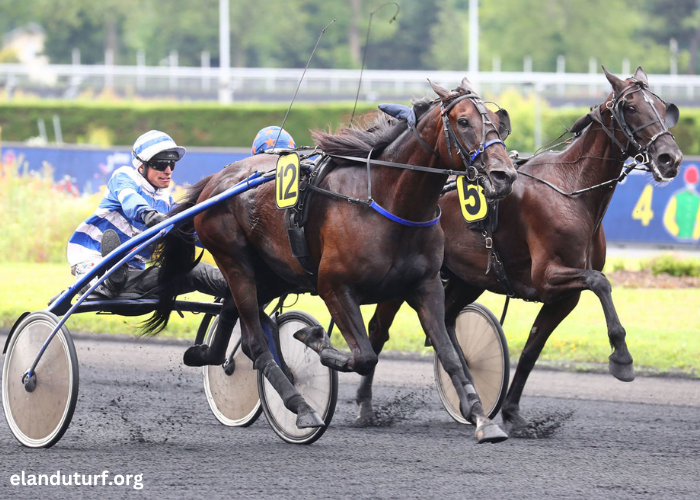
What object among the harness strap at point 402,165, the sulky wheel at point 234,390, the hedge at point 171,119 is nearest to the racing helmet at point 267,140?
the sulky wheel at point 234,390

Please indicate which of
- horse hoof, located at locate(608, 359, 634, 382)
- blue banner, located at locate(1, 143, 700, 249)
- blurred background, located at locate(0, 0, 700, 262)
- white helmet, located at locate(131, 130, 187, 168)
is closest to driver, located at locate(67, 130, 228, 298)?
white helmet, located at locate(131, 130, 187, 168)

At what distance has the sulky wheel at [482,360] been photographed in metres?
6.18

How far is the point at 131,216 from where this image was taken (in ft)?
18.4

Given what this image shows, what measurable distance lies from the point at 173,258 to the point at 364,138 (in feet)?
4.94

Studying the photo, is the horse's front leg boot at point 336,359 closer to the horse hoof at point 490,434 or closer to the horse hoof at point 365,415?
the horse hoof at point 490,434

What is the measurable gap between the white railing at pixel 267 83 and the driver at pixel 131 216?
28346 mm

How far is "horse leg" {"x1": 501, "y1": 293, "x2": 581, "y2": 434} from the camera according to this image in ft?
19.1

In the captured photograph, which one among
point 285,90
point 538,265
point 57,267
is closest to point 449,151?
point 538,265

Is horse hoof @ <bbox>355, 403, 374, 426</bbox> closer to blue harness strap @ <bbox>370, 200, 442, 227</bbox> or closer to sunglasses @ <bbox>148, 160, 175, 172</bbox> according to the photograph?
blue harness strap @ <bbox>370, 200, 442, 227</bbox>

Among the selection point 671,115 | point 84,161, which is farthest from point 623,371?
point 84,161

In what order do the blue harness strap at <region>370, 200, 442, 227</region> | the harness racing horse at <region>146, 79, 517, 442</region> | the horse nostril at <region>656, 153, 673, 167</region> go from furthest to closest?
the horse nostril at <region>656, 153, 673, 167</region> → the blue harness strap at <region>370, 200, 442, 227</region> → the harness racing horse at <region>146, 79, 517, 442</region>

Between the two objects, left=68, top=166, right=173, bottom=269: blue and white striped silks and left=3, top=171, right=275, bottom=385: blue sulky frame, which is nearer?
left=3, top=171, right=275, bottom=385: blue sulky frame

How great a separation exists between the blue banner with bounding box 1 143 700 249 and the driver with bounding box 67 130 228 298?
915cm

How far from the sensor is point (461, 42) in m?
50.1
